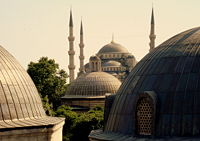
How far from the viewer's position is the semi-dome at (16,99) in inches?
Answer: 733

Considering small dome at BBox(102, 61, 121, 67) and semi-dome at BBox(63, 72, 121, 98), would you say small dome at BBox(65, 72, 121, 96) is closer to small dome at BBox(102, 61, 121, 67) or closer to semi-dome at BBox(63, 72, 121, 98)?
semi-dome at BBox(63, 72, 121, 98)

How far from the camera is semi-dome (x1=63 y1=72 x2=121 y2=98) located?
63750 mm

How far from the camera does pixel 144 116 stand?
54.4 feet

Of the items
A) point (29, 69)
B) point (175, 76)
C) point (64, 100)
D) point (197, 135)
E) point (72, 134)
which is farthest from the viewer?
point (64, 100)

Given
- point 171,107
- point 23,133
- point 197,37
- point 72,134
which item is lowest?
point 72,134

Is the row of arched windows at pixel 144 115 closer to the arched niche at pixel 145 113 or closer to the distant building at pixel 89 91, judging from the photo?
the arched niche at pixel 145 113

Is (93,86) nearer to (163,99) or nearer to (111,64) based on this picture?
(163,99)

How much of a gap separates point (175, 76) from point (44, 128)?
547cm

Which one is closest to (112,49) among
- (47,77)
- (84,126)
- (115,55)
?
(115,55)

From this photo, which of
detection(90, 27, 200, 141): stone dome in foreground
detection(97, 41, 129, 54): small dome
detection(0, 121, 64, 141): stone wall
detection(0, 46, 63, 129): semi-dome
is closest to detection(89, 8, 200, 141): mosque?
detection(90, 27, 200, 141): stone dome in foreground

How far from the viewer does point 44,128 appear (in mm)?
19031

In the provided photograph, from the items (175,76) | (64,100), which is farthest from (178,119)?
(64,100)

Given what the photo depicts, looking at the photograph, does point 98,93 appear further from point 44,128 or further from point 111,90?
point 44,128

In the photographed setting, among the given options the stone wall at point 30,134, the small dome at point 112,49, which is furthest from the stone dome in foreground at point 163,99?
the small dome at point 112,49
